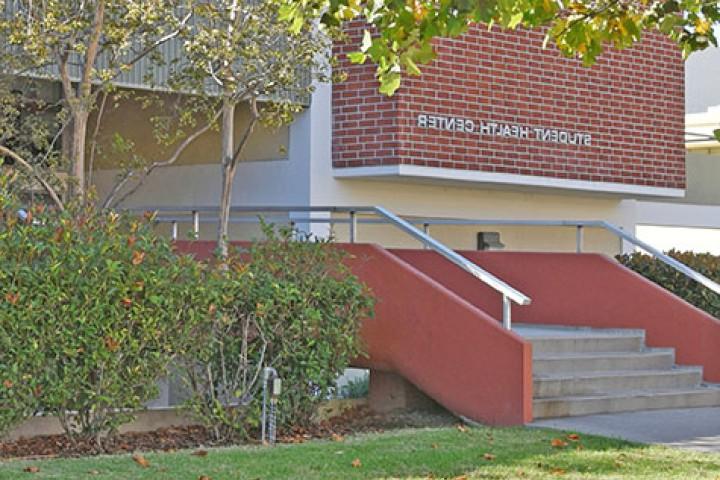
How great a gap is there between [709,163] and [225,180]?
48.0 feet

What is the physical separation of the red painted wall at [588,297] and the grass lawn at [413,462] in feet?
12.7

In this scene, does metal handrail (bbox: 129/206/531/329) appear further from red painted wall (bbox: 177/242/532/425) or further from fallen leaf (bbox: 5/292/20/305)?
fallen leaf (bbox: 5/292/20/305)

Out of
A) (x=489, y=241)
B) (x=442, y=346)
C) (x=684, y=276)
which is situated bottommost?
(x=442, y=346)

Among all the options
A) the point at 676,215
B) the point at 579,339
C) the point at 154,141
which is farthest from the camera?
the point at 676,215

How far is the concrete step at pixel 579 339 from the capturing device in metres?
14.8

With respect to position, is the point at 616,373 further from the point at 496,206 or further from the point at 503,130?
the point at 496,206

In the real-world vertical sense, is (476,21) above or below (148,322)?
above

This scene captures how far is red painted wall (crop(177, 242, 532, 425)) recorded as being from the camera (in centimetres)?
1283

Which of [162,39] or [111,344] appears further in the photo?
[162,39]

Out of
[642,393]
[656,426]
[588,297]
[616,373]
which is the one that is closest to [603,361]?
[616,373]

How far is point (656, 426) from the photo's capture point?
12.9 metres

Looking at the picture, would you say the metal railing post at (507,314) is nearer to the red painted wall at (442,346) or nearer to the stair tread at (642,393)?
the red painted wall at (442,346)

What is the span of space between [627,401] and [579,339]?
126cm

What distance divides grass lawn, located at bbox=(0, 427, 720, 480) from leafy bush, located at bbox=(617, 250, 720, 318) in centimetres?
553
